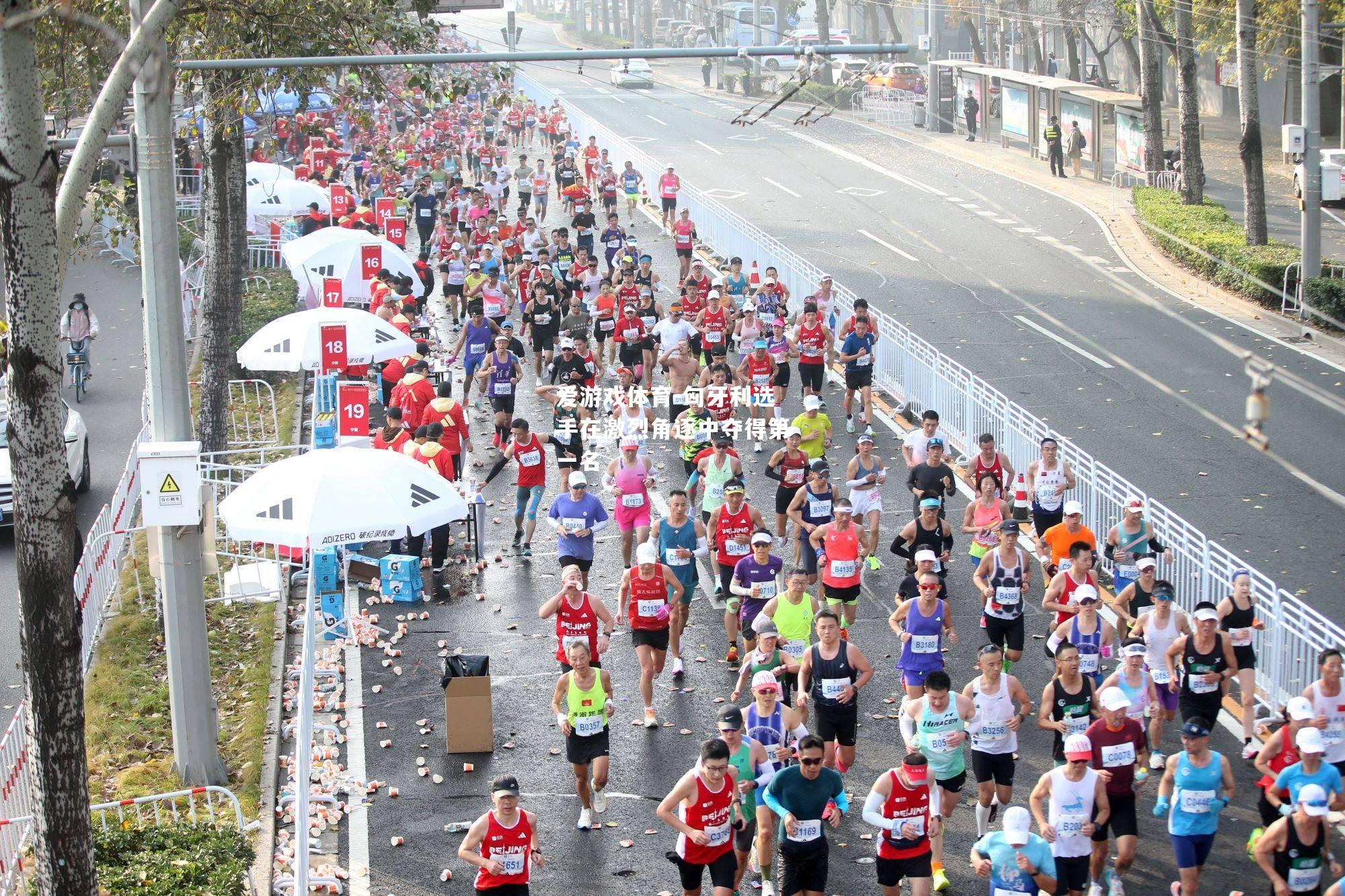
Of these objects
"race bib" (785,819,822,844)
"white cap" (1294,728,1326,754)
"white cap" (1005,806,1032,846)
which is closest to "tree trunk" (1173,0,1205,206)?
"white cap" (1294,728,1326,754)

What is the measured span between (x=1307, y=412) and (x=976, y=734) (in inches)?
531

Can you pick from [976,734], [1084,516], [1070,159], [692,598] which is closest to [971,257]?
[1070,159]

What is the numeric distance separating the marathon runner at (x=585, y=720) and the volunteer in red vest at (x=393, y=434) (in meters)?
6.44

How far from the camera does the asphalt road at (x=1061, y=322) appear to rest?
1941cm

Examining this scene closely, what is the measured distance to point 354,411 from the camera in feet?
59.1

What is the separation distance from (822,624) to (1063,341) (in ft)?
55.2

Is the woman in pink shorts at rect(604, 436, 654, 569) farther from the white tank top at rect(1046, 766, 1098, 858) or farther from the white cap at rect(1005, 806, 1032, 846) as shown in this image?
the white cap at rect(1005, 806, 1032, 846)

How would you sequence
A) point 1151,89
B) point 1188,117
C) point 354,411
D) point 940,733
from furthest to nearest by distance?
point 1151,89 < point 1188,117 < point 354,411 < point 940,733

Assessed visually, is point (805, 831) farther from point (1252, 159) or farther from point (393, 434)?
point (1252, 159)

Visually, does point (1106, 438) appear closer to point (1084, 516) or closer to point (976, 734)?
point (1084, 516)

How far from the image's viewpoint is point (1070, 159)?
44.2 metres

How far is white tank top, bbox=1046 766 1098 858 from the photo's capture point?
998 cm

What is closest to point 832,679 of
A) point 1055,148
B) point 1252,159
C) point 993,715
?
point 993,715

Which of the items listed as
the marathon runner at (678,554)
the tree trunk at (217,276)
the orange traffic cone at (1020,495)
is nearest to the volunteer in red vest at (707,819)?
the marathon runner at (678,554)
